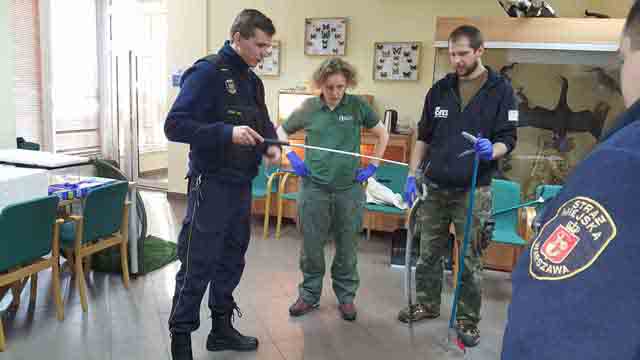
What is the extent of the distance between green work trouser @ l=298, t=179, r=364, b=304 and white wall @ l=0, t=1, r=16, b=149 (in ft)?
7.69

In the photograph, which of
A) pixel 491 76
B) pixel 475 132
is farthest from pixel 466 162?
pixel 491 76

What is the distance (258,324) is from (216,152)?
1.26m

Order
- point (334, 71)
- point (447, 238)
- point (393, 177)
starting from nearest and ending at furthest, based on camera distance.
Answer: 1. point (334, 71)
2. point (447, 238)
3. point (393, 177)

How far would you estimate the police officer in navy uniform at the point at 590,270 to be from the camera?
568 mm

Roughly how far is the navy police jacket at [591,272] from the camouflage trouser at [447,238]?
224 cm

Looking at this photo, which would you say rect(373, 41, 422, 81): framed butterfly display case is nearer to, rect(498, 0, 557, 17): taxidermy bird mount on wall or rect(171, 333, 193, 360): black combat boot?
rect(498, 0, 557, 17): taxidermy bird mount on wall

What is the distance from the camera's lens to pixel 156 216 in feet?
18.8

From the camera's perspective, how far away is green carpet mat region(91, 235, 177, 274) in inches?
154

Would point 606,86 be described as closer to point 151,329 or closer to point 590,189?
point 151,329

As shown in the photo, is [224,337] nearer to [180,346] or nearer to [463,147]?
[180,346]

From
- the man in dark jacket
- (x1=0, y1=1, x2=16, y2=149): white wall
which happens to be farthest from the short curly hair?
(x1=0, y1=1, x2=16, y2=149): white wall

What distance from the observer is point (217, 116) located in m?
2.37

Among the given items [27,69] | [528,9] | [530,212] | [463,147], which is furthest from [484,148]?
[27,69]

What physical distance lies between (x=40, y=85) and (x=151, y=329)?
176 inches
